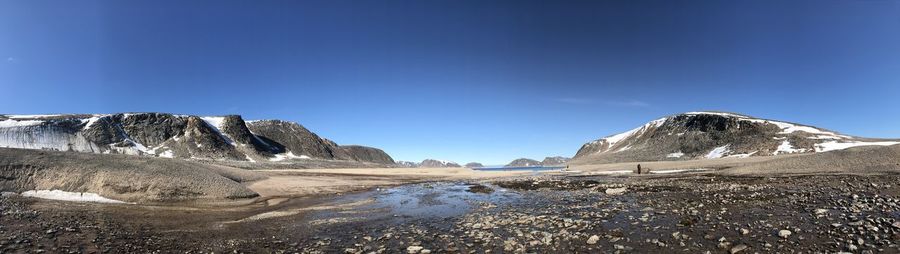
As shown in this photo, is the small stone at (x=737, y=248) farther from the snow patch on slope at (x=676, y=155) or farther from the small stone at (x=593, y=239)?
the snow patch on slope at (x=676, y=155)

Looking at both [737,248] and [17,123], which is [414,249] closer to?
[737,248]

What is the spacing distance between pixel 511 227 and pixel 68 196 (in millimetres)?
24551

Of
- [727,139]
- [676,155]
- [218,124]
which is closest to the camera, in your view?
[727,139]

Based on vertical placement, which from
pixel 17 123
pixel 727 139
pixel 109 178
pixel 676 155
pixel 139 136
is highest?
pixel 17 123

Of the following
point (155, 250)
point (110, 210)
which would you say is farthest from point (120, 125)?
point (155, 250)

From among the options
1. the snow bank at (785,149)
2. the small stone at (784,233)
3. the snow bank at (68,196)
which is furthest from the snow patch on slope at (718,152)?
the snow bank at (68,196)

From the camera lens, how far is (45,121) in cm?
11356

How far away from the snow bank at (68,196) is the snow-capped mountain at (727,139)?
385ft

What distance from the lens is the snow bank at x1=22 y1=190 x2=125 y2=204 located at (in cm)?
2167

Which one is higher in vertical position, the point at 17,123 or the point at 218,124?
the point at 218,124

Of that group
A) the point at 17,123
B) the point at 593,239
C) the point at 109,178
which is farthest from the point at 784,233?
the point at 17,123

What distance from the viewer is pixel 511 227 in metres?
15.4

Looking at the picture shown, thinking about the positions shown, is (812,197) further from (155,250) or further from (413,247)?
(155,250)

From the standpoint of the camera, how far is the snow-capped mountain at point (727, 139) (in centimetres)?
9400
